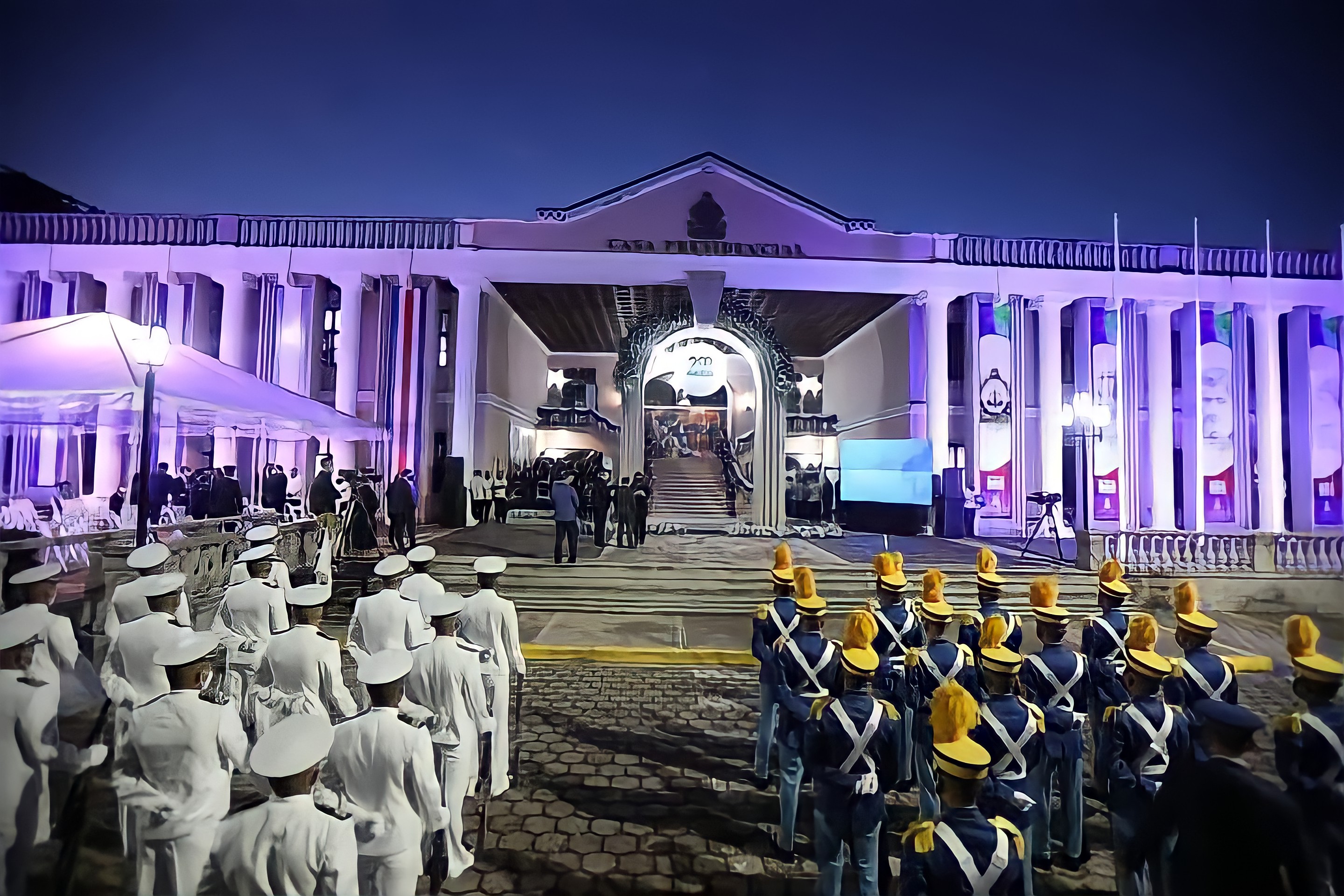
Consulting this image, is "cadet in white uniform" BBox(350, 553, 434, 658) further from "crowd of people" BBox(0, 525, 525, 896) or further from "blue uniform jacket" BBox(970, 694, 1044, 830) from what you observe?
"blue uniform jacket" BBox(970, 694, 1044, 830)

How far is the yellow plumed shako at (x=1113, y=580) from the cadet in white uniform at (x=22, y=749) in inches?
238

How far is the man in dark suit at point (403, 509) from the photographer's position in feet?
13.9

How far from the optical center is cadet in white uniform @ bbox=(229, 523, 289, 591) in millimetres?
3854

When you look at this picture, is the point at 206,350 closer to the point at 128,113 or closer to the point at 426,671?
the point at 128,113

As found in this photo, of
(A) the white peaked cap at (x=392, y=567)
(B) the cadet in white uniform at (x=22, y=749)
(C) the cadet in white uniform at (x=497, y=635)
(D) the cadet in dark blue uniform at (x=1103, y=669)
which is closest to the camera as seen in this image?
(B) the cadet in white uniform at (x=22, y=749)

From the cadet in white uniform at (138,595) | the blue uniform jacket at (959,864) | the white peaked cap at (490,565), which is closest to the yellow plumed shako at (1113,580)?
the blue uniform jacket at (959,864)

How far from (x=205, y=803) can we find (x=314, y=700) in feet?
2.03

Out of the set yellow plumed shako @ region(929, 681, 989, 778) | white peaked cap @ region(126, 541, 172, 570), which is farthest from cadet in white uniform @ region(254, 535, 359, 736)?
yellow plumed shako @ region(929, 681, 989, 778)

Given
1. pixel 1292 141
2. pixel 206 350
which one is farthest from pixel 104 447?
pixel 1292 141

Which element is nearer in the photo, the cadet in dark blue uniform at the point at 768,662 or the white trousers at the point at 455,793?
the white trousers at the point at 455,793

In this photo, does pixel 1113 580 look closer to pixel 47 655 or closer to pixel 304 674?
pixel 304 674

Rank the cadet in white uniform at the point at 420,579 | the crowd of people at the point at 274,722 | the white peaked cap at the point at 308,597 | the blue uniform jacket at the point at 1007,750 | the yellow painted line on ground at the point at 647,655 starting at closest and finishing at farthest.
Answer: the crowd of people at the point at 274,722 → the blue uniform jacket at the point at 1007,750 → the white peaked cap at the point at 308,597 → the cadet in white uniform at the point at 420,579 → the yellow painted line on ground at the point at 647,655

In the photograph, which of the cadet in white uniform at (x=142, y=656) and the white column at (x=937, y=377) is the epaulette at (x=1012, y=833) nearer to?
the white column at (x=937, y=377)

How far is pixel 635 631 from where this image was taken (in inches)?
169
